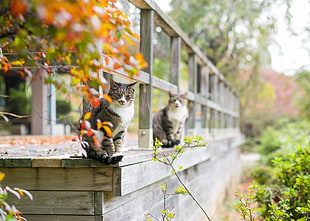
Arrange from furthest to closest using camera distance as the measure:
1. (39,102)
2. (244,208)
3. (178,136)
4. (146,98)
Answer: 1. (39,102)
2. (178,136)
3. (146,98)
4. (244,208)

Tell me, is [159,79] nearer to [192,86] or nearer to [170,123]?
[170,123]

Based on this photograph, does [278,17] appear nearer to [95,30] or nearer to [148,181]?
[148,181]

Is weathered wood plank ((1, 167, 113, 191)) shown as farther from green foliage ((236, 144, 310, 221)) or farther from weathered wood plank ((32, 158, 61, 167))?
green foliage ((236, 144, 310, 221))

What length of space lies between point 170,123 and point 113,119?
5.79ft

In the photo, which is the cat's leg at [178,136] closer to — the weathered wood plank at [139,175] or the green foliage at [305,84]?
the weathered wood plank at [139,175]

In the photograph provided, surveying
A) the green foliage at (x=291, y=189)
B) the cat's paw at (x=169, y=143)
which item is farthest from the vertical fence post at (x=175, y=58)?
the green foliage at (x=291, y=189)

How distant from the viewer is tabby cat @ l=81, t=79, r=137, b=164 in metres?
2.30

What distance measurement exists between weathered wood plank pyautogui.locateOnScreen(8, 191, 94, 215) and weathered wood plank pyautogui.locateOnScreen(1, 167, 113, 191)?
0.12 ft

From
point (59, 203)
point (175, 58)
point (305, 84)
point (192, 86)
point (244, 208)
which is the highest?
point (305, 84)

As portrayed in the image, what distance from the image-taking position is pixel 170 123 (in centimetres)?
411

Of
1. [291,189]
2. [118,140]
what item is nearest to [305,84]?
[291,189]

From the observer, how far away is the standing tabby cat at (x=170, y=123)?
13.5 feet

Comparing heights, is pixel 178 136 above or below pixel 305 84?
below

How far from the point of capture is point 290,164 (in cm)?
408
